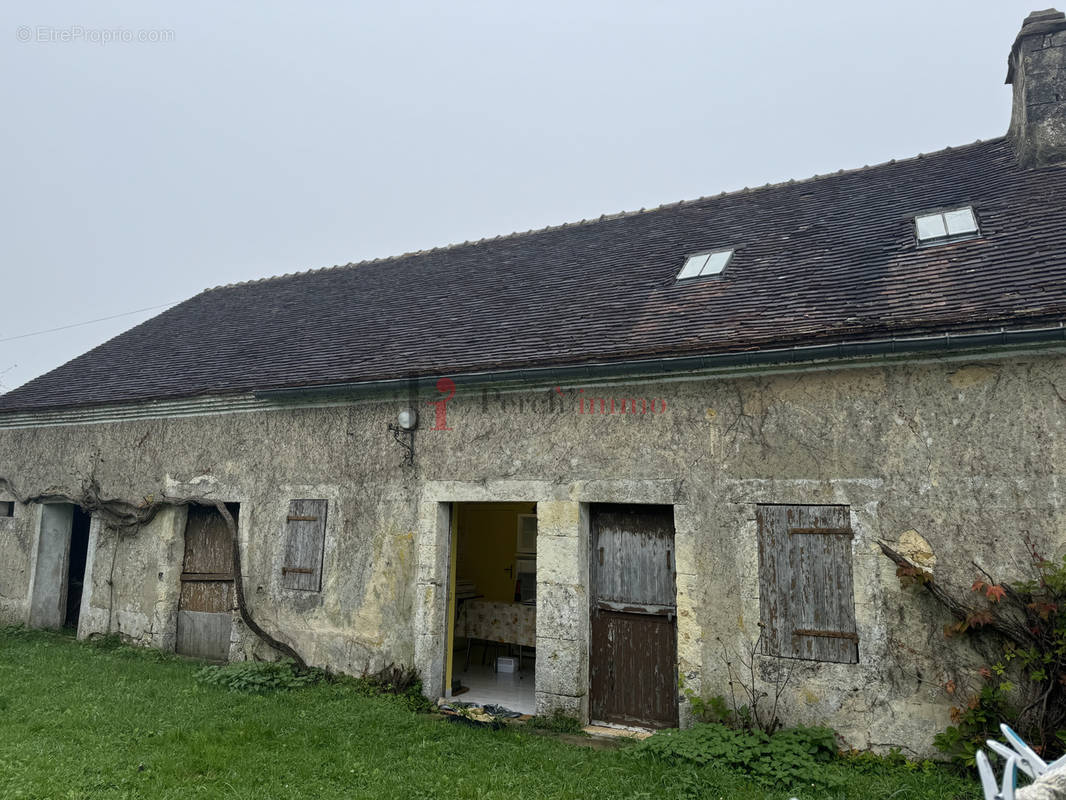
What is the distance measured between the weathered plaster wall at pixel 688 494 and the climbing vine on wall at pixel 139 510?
5.7 inches

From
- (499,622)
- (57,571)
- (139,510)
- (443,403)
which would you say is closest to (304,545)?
(443,403)

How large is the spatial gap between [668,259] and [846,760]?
5850mm

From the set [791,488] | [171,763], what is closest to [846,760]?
[791,488]

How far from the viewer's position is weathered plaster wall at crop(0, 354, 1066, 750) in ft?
17.0

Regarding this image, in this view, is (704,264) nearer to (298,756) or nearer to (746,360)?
(746,360)

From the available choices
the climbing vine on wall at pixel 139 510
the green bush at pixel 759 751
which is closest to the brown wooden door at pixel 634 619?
the green bush at pixel 759 751

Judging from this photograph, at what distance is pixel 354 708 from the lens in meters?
6.56

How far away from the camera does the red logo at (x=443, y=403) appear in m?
7.46

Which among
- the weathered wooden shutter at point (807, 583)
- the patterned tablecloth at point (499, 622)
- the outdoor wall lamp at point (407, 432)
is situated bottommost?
the patterned tablecloth at point (499, 622)

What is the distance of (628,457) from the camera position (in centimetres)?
646

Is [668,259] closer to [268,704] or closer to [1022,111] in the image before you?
[1022,111]

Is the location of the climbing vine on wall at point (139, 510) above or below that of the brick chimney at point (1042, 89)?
below

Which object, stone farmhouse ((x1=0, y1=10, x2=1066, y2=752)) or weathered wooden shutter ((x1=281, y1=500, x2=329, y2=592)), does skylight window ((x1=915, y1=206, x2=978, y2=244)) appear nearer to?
stone farmhouse ((x1=0, y1=10, x2=1066, y2=752))

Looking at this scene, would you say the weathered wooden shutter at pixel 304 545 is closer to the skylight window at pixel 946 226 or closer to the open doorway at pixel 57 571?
the open doorway at pixel 57 571
